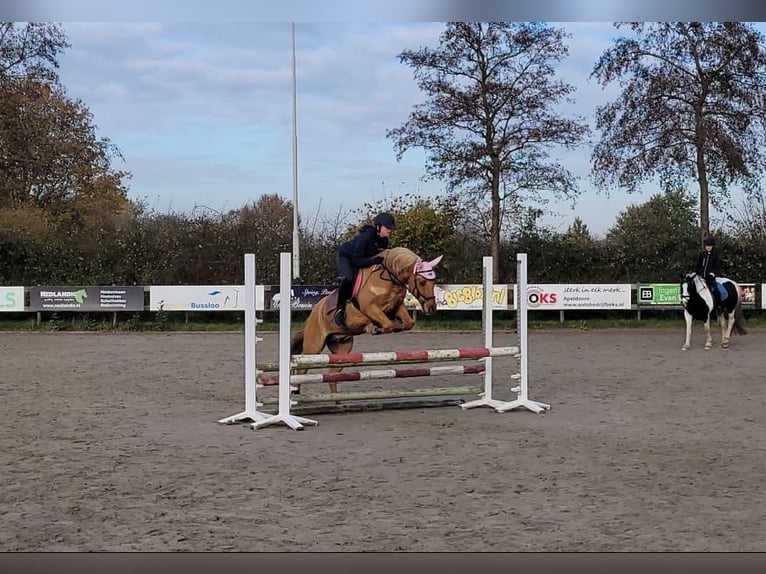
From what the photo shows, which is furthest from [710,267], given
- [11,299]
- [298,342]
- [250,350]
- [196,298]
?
[11,299]

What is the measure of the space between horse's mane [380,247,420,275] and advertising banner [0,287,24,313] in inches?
581

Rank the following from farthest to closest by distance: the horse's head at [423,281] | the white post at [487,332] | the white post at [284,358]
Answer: the white post at [487,332] → the horse's head at [423,281] → the white post at [284,358]

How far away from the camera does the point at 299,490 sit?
205 inches

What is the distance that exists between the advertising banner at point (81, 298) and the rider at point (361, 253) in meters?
13.1

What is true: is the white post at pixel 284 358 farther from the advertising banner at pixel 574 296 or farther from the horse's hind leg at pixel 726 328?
the advertising banner at pixel 574 296

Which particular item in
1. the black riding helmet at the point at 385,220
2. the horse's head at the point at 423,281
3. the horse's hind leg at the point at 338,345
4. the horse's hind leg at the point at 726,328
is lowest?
the horse's hind leg at the point at 726,328

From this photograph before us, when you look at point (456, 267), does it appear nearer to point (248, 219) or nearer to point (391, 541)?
point (248, 219)

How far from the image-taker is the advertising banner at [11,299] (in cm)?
1997

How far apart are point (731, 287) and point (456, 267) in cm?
805

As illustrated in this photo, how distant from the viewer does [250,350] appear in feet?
24.8

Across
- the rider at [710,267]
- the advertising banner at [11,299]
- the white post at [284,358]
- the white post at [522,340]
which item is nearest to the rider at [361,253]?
the white post at [284,358]

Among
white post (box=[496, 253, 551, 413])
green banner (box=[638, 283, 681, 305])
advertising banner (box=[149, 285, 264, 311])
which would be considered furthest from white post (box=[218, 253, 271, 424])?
green banner (box=[638, 283, 681, 305])

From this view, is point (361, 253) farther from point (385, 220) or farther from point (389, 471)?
point (389, 471)

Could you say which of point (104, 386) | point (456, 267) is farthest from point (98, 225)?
point (104, 386)
